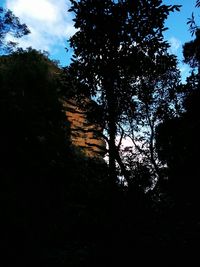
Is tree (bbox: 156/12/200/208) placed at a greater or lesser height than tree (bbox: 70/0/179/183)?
lesser

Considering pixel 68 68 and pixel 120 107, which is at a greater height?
pixel 68 68

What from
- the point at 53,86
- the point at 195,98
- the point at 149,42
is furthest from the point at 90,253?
the point at 53,86

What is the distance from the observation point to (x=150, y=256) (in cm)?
733

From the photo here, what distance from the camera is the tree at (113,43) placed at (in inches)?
453

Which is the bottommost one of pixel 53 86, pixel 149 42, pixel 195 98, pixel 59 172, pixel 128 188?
pixel 128 188

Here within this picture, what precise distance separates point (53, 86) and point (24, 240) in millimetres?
19467

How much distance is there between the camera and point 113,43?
1162 centimetres

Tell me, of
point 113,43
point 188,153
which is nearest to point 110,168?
point 188,153

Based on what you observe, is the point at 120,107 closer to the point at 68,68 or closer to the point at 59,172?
the point at 68,68

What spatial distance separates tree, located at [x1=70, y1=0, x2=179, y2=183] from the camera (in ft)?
37.7

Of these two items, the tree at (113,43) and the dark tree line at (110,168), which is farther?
the tree at (113,43)

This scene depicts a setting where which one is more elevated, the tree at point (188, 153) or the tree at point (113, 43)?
the tree at point (113, 43)

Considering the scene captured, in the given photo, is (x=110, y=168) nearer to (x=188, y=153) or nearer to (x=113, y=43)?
(x=188, y=153)

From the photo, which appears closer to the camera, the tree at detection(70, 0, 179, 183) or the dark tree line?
the dark tree line
